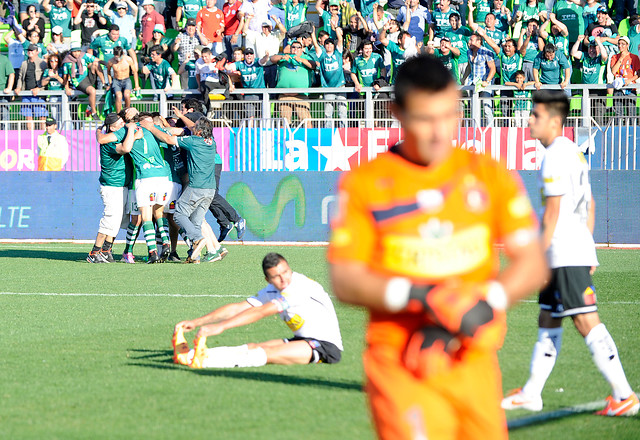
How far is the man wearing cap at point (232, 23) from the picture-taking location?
22266 millimetres

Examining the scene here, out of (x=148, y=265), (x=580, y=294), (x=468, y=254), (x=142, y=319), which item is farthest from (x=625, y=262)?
(x=468, y=254)

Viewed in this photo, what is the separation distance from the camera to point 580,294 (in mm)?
5855

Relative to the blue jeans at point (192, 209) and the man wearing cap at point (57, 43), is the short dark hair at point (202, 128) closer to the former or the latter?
the blue jeans at point (192, 209)

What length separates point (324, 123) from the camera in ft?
65.2

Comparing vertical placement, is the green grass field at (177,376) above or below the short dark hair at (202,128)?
below

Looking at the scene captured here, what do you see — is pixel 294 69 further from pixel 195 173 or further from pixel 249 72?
pixel 195 173

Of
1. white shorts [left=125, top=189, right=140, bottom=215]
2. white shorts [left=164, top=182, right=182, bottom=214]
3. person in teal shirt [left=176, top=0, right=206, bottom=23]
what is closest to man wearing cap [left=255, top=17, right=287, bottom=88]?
person in teal shirt [left=176, top=0, right=206, bottom=23]

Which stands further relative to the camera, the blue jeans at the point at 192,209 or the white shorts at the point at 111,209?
the white shorts at the point at 111,209

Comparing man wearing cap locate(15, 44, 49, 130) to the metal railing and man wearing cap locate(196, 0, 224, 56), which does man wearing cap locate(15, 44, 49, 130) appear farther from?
man wearing cap locate(196, 0, 224, 56)

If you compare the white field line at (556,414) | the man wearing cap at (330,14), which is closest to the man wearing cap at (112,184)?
the man wearing cap at (330,14)

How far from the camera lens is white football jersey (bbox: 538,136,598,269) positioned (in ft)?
18.8

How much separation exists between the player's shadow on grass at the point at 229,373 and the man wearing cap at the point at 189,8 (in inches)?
657

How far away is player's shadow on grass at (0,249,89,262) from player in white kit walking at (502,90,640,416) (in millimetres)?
11547

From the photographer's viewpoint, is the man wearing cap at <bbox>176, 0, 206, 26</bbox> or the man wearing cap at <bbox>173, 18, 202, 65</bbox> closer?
the man wearing cap at <bbox>173, 18, 202, 65</bbox>
